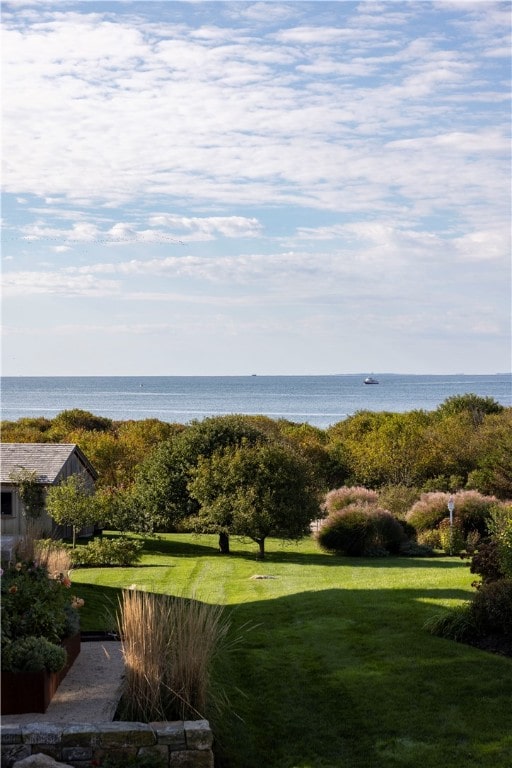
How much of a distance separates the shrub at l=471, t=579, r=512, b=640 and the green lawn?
0.68 m

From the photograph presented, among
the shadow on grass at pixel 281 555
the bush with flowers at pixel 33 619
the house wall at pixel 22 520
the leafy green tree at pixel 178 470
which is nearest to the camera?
the bush with flowers at pixel 33 619

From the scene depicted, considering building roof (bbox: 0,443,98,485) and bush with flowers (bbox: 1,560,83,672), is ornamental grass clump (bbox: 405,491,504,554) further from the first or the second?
bush with flowers (bbox: 1,560,83,672)

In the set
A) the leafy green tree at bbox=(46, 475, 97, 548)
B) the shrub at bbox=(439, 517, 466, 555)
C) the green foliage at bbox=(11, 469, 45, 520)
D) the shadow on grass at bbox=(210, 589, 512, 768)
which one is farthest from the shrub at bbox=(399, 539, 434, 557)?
the shadow on grass at bbox=(210, 589, 512, 768)

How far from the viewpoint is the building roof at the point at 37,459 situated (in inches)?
1059

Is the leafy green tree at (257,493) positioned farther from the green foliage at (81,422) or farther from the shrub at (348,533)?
the green foliage at (81,422)

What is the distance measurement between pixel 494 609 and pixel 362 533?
14094 mm

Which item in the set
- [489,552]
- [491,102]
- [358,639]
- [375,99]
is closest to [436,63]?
[375,99]

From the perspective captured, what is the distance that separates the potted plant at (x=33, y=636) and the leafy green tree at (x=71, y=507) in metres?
14.2

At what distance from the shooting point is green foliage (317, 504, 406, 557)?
25734mm

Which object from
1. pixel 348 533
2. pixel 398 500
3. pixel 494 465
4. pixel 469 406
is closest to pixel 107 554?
pixel 348 533

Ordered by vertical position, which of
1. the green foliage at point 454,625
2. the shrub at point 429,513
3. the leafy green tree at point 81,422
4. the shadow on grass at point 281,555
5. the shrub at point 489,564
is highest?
the leafy green tree at point 81,422

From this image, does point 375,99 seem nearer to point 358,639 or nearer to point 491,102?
point 491,102

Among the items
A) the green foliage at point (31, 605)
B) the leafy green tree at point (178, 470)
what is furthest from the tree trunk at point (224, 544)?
the green foliage at point (31, 605)

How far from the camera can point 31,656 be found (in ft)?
27.4
